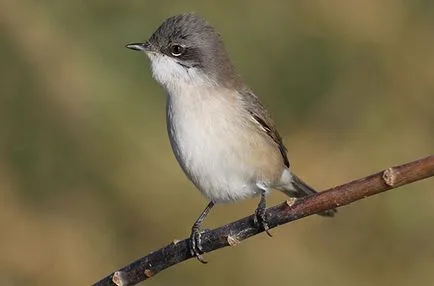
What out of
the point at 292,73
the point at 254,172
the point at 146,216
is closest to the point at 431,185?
the point at 292,73

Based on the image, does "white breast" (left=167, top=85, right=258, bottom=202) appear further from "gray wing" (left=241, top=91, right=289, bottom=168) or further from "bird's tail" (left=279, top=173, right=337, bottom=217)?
"bird's tail" (left=279, top=173, right=337, bottom=217)

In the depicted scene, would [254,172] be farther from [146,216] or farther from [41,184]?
[41,184]

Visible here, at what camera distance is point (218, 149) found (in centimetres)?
491

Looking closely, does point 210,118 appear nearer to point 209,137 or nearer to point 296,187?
point 209,137

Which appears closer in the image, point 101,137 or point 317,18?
point 101,137

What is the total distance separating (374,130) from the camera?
817 centimetres

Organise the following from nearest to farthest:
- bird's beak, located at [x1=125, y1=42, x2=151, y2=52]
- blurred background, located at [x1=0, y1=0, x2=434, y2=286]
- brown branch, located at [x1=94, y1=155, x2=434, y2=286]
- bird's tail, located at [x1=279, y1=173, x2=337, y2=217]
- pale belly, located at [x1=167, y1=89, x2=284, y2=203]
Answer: brown branch, located at [x1=94, y1=155, x2=434, y2=286], pale belly, located at [x1=167, y1=89, x2=284, y2=203], bird's beak, located at [x1=125, y1=42, x2=151, y2=52], bird's tail, located at [x1=279, y1=173, x2=337, y2=217], blurred background, located at [x1=0, y1=0, x2=434, y2=286]

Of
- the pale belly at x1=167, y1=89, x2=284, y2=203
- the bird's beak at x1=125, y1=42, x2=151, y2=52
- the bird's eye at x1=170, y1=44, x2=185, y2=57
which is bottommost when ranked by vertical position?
the pale belly at x1=167, y1=89, x2=284, y2=203

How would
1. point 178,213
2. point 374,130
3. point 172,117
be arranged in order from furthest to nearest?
point 374,130, point 178,213, point 172,117

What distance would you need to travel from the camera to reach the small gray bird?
4.93m

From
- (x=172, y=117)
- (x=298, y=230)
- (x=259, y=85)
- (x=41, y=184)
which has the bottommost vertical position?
(x=298, y=230)

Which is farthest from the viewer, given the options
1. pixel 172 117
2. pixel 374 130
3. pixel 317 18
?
pixel 317 18

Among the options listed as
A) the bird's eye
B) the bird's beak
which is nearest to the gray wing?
the bird's eye

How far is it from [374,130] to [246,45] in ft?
4.62
